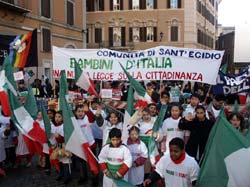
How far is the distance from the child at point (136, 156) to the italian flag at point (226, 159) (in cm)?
184

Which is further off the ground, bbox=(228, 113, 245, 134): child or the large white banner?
the large white banner

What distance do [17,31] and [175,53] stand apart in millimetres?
15723

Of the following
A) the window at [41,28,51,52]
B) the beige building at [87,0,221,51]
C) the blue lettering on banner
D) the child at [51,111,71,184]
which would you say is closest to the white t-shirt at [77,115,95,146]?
the child at [51,111,71,184]

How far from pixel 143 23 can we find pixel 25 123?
38640 mm

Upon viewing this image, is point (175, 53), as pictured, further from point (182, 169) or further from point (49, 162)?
point (182, 169)

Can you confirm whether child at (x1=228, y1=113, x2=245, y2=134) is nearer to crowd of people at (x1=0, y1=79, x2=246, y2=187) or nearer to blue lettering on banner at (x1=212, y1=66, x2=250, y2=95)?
crowd of people at (x1=0, y1=79, x2=246, y2=187)

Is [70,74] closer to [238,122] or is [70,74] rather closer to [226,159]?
[238,122]

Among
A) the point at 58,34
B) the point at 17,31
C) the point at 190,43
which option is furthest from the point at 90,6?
the point at 17,31

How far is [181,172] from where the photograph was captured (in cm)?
471

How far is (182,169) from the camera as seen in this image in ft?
15.4

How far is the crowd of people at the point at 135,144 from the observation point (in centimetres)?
485

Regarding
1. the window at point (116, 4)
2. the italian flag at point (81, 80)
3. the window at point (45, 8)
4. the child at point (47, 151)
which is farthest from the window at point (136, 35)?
the child at point (47, 151)

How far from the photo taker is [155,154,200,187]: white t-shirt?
15.4 feet

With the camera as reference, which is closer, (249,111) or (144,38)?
(249,111)
